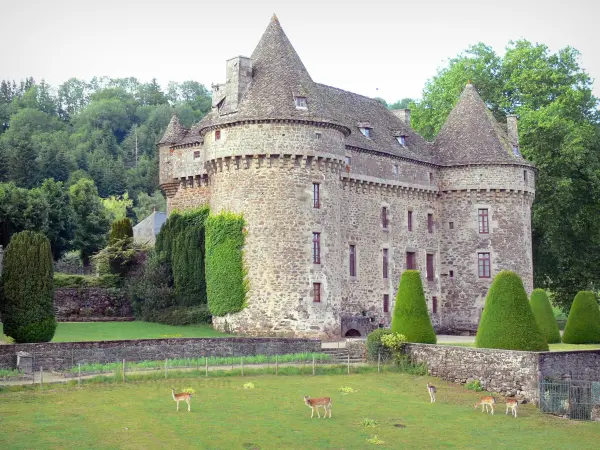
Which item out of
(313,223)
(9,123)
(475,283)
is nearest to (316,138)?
(313,223)

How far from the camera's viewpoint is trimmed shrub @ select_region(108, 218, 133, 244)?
5104 centimetres

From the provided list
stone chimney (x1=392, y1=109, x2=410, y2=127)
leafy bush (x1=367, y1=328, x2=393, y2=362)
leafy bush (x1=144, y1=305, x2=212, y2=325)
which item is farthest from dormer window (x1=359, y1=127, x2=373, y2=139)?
leafy bush (x1=367, y1=328, x2=393, y2=362)

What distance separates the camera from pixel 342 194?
46.2 meters

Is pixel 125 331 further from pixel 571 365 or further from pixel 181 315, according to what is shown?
pixel 571 365

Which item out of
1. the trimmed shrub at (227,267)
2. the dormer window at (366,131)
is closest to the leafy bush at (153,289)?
the trimmed shrub at (227,267)

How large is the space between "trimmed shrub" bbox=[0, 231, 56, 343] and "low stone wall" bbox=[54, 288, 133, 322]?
12793 millimetres

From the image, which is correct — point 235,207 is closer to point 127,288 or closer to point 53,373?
point 127,288

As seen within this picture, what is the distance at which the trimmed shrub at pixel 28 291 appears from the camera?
32.5 metres

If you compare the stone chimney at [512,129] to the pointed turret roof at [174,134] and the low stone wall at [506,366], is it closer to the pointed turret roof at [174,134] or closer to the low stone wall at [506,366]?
the pointed turret roof at [174,134]

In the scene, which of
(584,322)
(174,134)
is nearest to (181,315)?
(174,134)

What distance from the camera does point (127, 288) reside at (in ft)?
158

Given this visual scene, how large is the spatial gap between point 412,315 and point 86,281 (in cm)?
2061

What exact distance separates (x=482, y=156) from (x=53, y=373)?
30563 millimetres

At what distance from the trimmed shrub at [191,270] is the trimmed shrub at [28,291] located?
1219 centimetres
